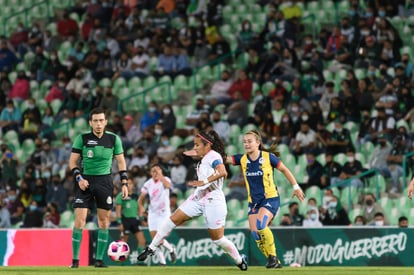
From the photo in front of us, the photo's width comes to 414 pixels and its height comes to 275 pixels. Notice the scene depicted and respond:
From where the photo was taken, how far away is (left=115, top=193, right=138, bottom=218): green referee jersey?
24359 mm

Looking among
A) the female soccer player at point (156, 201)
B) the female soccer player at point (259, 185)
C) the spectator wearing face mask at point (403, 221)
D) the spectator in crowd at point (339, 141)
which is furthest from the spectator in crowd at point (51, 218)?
the female soccer player at point (259, 185)

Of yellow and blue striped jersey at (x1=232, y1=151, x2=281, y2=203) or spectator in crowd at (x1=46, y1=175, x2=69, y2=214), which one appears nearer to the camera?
yellow and blue striped jersey at (x1=232, y1=151, x2=281, y2=203)

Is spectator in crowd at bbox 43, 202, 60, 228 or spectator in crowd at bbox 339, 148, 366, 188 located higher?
spectator in crowd at bbox 339, 148, 366, 188

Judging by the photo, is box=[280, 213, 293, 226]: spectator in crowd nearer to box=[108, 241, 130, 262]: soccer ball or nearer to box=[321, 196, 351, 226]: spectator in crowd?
box=[321, 196, 351, 226]: spectator in crowd

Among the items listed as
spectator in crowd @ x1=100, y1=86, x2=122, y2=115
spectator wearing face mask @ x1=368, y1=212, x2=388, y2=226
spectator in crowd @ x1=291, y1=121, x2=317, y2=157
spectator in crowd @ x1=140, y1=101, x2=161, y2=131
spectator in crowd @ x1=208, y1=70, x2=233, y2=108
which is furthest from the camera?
spectator in crowd @ x1=100, y1=86, x2=122, y2=115

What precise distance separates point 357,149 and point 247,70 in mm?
4637

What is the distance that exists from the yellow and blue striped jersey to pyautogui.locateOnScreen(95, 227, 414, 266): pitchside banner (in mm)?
6232

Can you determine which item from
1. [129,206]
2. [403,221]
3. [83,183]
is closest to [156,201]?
[129,206]

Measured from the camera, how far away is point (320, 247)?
2352cm

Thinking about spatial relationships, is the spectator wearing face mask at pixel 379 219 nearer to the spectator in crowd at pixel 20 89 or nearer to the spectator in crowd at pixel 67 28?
the spectator in crowd at pixel 20 89

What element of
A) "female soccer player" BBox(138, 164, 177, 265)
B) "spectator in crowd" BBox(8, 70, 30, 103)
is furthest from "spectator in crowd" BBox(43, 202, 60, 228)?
"spectator in crowd" BBox(8, 70, 30, 103)

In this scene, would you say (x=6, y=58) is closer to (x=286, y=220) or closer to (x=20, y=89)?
(x=20, y=89)

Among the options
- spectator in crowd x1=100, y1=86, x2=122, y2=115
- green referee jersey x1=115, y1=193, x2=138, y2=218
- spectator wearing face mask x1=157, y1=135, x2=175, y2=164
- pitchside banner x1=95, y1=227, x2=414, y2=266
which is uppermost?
spectator in crowd x1=100, y1=86, x2=122, y2=115

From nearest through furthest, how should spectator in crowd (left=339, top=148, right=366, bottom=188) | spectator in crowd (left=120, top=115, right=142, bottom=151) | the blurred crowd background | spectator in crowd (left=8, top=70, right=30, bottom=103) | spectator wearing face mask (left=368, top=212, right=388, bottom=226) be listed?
spectator wearing face mask (left=368, top=212, right=388, bottom=226) < spectator in crowd (left=339, top=148, right=366, bottom=188) < the blurred crowd background < spectator in crowd (left=120, top=115, right=142, bottom=151) < spectator in crowd (left=8, top=70, right=30, bottom=103)
